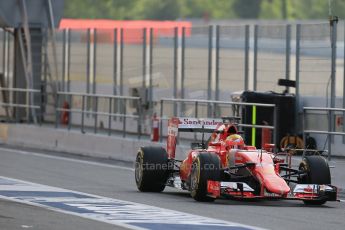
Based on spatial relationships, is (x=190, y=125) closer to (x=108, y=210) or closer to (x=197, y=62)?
(x=108, y=210)

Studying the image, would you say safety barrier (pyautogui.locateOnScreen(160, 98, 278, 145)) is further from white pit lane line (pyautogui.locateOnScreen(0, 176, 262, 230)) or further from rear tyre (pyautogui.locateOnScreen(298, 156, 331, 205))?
white pit lane line (pyautogui.locateOnScreen(0, 176, 262, 230))

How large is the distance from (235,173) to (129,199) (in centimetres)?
166

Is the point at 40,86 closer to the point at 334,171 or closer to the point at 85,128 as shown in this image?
the point at 85,128

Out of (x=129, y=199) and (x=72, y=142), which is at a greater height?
(x=72, y=142)

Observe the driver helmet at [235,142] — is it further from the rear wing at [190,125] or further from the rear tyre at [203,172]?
the rear wing at [190,125]

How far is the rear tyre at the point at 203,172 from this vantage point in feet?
64.2

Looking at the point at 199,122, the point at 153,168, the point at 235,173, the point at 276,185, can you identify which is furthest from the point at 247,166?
the point at 199,122

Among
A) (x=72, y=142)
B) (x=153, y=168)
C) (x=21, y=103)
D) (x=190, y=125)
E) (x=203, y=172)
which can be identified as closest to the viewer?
(x=203, y=172)

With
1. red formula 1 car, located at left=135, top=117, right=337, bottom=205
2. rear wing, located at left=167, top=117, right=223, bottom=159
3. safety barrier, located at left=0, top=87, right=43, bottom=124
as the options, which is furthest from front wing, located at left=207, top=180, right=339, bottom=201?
safety barrier, located at left=0, top=87, right=43, bottom=124

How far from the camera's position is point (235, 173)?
20156mm

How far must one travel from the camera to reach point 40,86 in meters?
37.6

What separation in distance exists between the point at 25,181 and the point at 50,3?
587 inches

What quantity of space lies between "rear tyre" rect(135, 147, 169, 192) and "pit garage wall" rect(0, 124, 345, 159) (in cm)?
673

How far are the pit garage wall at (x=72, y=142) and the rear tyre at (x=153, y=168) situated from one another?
6.73 m
